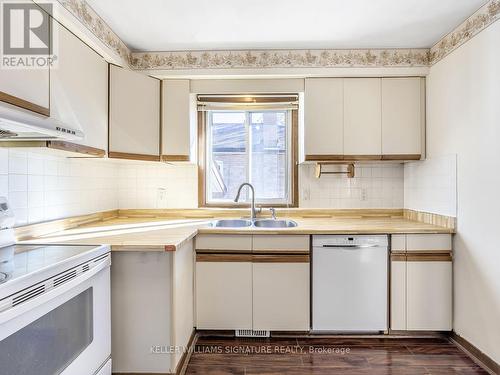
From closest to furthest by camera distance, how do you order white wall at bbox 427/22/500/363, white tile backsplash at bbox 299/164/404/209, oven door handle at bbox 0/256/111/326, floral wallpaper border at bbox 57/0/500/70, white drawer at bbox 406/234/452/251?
oven door handle at bbox 0/256/111/326 < white wall at bbox 427/22/500/363 < white drawer at bbox 406/234/452/251 < floral wallpaper border at bbox 57/0/500/70 < white tile backsplash at bbox 299/164/404/209

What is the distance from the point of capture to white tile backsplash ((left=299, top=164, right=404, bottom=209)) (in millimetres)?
2941

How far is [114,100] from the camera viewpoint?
2207 mm

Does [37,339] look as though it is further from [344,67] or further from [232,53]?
[344,67]

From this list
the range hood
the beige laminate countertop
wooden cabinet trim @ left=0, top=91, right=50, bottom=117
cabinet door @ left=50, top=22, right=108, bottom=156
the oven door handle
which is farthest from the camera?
the beige laminate countertop

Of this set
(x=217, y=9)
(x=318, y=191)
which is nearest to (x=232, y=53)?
(x=217, y=9)

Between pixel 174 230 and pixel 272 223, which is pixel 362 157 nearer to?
pixel 272 223

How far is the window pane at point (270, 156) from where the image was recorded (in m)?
2.99

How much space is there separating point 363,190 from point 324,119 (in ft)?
2.67

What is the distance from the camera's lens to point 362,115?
262 cm

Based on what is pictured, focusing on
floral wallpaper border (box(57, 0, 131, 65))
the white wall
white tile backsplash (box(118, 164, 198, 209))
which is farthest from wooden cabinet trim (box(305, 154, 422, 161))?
floral wallpaper border (box(57, 0, 131, 65))

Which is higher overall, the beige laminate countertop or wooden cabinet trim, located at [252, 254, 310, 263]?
the beige laminate countertop

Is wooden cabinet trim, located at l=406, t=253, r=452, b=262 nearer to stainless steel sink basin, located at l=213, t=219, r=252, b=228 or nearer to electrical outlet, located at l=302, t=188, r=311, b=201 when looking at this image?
electrical outlet, located at l=302, t=188, r=311, b=201

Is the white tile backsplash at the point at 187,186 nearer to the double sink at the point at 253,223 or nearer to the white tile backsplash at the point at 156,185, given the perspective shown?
the white tile backsplash at the point at 156,185

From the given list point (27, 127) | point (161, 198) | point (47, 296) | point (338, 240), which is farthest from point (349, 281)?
point (27, 127)
